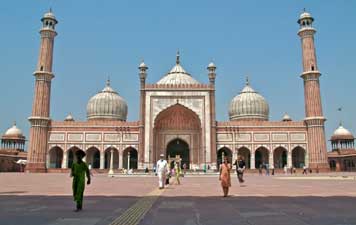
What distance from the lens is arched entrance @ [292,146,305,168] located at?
42334 mm

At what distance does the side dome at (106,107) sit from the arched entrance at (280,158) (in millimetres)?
20000

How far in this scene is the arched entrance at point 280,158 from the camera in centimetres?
4281

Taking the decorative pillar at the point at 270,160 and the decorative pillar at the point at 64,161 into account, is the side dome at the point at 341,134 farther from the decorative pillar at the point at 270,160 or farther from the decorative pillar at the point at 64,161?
the decorative pillar at the point at 64,161

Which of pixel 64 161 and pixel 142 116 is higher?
pixel 142 116

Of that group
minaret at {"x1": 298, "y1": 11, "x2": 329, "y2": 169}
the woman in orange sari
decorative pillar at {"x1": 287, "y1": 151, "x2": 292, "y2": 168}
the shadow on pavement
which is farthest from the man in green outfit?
decorative pillar at {"x1": 287, "y1": 151, "x2": 292, "y2": 168}

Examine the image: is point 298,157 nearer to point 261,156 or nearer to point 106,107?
point 261,156

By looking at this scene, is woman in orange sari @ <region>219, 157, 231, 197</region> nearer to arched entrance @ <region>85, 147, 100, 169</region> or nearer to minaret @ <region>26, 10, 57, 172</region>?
minaret @ <region>26, 10, 57, 172</region>

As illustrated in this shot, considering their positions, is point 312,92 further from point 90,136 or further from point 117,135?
point 90,136

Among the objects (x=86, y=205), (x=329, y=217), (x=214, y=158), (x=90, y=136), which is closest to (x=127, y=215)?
(x=86, y=205)

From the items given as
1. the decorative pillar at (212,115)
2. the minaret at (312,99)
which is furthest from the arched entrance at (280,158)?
the decorative pillar at (212,115)

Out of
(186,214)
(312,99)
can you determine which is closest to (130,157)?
(312,99)

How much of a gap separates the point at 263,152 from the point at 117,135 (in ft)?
55.0

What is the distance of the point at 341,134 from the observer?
51.2 metres

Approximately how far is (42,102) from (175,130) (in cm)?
1461
